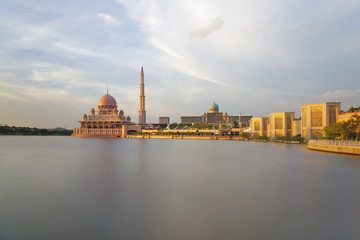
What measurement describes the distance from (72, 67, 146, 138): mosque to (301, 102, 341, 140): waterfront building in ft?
258

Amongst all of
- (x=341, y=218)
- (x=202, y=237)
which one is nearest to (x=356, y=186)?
(x=341, y=218)

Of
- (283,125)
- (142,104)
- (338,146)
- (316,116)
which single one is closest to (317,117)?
(316,116)

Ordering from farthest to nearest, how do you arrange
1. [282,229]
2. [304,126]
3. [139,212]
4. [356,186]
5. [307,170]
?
[304,126] < [307,170] < [356,186] < [139,212] < [282,229]

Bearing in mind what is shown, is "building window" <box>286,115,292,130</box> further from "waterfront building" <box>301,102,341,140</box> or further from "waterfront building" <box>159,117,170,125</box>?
"waterfront building" <box>159,117,170,125</box>

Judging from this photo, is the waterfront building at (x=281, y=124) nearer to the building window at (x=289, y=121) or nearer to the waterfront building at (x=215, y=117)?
the building window at (x=289, y=121)

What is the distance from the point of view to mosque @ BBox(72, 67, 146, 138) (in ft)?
425

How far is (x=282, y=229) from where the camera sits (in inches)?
348

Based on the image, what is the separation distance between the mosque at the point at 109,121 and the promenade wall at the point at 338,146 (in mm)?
94063

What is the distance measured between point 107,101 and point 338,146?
112305mm

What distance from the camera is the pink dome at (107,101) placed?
132m

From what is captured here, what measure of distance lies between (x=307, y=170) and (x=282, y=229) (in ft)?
47.6

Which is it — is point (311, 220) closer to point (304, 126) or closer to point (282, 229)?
point (282, 229)

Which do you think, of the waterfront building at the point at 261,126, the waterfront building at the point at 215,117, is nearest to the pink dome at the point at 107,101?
the waterfront building at the point at 215,117

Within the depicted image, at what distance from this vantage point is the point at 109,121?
129m
